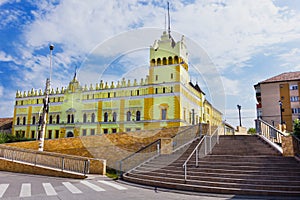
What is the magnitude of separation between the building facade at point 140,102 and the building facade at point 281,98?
1277 centimetres

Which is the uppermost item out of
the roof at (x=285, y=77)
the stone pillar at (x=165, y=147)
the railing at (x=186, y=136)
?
the roof at (x=285, y=77)

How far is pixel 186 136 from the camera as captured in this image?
17.8 metres

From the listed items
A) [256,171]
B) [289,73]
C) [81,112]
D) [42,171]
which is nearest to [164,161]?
[256,171]

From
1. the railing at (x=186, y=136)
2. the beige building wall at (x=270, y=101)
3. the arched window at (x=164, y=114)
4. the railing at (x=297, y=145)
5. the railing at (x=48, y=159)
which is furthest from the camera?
the beige building wall at (x=270, y=101)

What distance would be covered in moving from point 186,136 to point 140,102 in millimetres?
19023

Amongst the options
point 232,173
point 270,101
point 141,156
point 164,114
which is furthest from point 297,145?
point 270,101

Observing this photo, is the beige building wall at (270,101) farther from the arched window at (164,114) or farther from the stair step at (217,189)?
the stair step at (217,189)

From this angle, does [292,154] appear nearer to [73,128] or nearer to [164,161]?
[164,161]

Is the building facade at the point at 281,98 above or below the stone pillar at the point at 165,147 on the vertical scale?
above

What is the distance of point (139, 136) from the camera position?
62.9 ft

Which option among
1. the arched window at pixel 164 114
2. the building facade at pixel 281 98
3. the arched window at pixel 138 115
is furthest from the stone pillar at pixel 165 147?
the building facade at pixel 281 98

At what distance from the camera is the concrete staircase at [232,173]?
9.08 metres

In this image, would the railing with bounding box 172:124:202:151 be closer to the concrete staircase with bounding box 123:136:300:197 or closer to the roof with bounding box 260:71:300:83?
the concrete staircase with bounding box 123:136:300:197

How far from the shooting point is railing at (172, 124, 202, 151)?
16.8 m
